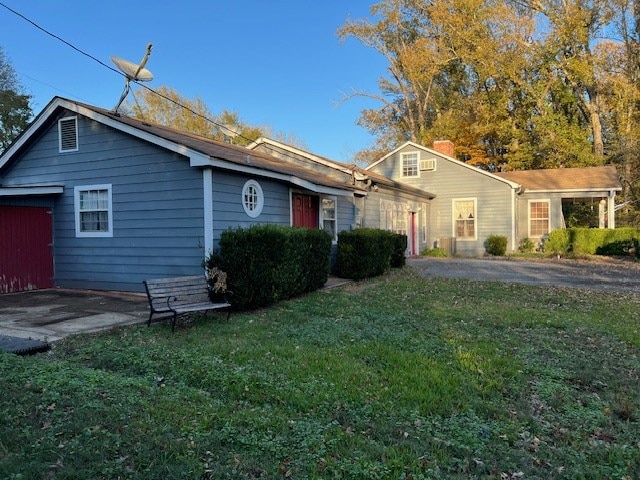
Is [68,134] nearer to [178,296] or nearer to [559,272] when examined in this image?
[178,296]

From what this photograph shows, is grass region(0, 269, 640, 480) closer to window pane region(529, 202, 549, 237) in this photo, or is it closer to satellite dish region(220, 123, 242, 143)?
satellite dish region(220, 123, 242, 143)

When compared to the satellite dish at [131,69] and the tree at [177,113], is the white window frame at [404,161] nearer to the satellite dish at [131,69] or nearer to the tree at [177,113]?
the satellite dish at [131,69]

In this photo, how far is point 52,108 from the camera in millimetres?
10789

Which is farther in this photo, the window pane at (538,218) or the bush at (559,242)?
the window pane at (538,218)

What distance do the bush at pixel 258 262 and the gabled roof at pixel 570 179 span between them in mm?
17540

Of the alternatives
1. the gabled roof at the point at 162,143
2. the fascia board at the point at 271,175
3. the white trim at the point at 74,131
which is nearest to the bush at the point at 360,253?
the fascia board at the point at 271,175

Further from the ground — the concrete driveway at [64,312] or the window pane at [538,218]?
the window pane at [538,218]

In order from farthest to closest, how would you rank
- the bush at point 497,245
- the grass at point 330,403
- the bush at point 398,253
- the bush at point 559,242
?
the bush at point 497,245 → the bush at point 559,242 → the bush at point 398,253 → the grass at point 330,403

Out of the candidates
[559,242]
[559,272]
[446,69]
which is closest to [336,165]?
[559,272]

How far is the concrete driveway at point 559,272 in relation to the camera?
1191 cm

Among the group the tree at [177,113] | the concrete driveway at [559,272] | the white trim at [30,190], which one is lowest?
the concrete driveway at [559,272]

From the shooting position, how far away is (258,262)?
8141mm

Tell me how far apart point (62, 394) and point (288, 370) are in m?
2.10

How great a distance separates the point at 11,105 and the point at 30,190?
22124 millimetres
